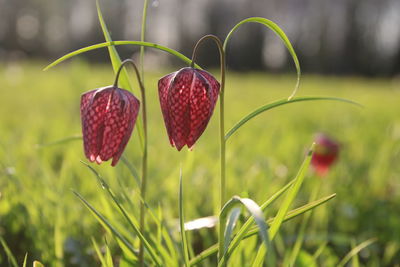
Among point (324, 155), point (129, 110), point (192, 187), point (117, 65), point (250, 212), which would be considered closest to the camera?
point (250, 212)

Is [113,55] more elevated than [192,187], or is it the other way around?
[113,55]

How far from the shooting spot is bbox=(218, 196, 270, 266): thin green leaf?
22.5 inches

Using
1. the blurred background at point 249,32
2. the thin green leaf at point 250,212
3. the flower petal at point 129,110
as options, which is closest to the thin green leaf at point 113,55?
the flower petal at point 129,110

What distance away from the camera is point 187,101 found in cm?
81

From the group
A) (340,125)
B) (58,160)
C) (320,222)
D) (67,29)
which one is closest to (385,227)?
(320,222)

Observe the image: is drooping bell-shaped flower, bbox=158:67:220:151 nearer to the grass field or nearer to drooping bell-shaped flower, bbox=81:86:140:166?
drooping bell-shaped flower, bbox=81:86:140:166

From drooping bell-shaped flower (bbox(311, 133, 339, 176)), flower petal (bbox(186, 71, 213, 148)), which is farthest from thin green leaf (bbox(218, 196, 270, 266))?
drooping bell-shaped flower (bbox(311, 133, 339, 176))

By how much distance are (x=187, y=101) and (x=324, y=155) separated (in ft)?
3.18

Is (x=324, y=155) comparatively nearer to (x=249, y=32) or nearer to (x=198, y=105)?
(x=198, y=105)

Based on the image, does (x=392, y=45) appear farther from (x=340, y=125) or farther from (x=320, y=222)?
(x=320, y=222)

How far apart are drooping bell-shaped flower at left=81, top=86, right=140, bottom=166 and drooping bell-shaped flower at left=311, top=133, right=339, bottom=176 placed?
1.00 metres

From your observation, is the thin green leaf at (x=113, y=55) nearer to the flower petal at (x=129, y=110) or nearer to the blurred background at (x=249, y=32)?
the flower petal at (x=129, y=110)

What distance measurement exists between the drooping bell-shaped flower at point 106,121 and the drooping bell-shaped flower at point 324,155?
1.00 meters

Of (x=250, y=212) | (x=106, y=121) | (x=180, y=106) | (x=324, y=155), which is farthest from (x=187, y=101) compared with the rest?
(x=324, y=155)
